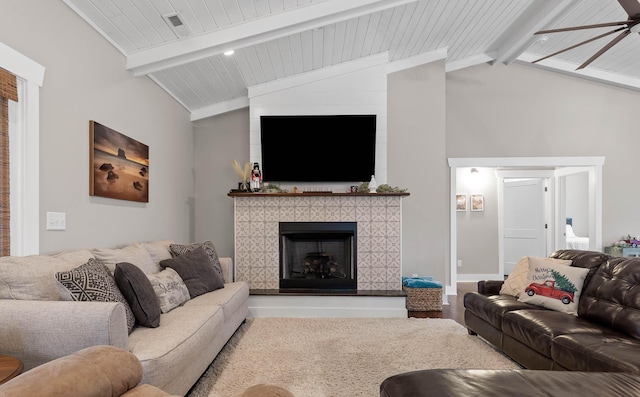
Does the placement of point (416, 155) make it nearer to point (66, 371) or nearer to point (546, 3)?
point (546, 3)

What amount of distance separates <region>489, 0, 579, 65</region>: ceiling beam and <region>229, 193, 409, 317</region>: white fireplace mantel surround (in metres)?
2.56

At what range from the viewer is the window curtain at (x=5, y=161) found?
2094 millimetres

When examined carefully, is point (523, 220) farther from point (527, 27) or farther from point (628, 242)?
point (527, 27)

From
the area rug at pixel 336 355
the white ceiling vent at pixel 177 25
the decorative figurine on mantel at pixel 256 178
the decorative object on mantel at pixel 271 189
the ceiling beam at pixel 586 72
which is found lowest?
the area rug at pixel 336 355

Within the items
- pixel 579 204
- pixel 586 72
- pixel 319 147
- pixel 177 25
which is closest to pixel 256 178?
pixel 319 147

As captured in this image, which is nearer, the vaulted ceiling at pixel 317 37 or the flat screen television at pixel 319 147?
the vaulted ceiling at pixel 317 37

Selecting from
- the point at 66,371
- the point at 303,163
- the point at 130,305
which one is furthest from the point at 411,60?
the point at 66,371

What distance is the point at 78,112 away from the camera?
2.68 meters

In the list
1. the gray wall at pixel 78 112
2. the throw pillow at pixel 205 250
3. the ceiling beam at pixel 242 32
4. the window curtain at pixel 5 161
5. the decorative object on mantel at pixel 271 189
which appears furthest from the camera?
the decorative object on mantel at pixel 271 189

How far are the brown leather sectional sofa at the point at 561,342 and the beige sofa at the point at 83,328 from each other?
1112mm

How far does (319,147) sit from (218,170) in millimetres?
1578

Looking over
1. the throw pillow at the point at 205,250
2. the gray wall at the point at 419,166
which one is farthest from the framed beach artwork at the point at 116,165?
the gray wall at the point at 419,166

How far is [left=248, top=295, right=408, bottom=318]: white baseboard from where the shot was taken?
161 inches

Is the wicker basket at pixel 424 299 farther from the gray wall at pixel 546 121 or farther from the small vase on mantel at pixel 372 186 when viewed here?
the gray wall at pixel 546 121
